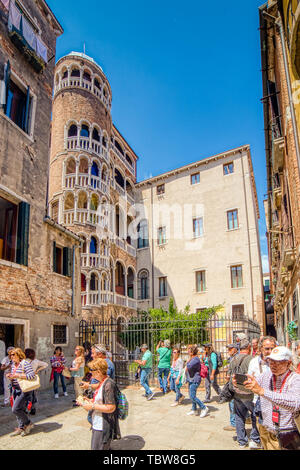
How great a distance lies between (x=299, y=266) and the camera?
805 cm

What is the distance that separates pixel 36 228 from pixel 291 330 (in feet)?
29.9

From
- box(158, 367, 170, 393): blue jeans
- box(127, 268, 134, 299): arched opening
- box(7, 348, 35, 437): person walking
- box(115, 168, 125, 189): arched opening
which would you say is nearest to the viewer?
box(7, 348, 35, 437): person walking

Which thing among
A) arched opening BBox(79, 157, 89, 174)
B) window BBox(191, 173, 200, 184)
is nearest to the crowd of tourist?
arched opening BBox(79, 157, 89, 174)

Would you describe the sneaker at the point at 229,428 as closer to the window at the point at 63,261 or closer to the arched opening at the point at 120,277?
the window at the point at 63,261

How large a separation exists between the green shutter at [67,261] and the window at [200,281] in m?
13.7

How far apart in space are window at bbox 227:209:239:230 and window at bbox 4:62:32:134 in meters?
16.9

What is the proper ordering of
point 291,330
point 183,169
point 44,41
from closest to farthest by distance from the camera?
point 291,330
point 44,41
point 183,169

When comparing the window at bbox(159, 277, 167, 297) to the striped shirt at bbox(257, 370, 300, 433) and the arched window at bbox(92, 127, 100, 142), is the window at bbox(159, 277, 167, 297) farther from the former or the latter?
the striped shirt at bbox(257, 370, 300, 433)

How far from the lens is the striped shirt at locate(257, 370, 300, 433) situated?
9.55 feet

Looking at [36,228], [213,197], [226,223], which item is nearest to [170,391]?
[36,228]

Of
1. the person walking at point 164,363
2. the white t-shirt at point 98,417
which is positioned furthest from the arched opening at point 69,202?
the white t-shirt at point 98,417

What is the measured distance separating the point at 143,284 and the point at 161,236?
4.41m

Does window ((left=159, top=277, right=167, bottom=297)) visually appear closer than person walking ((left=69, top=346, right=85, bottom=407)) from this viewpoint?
No
